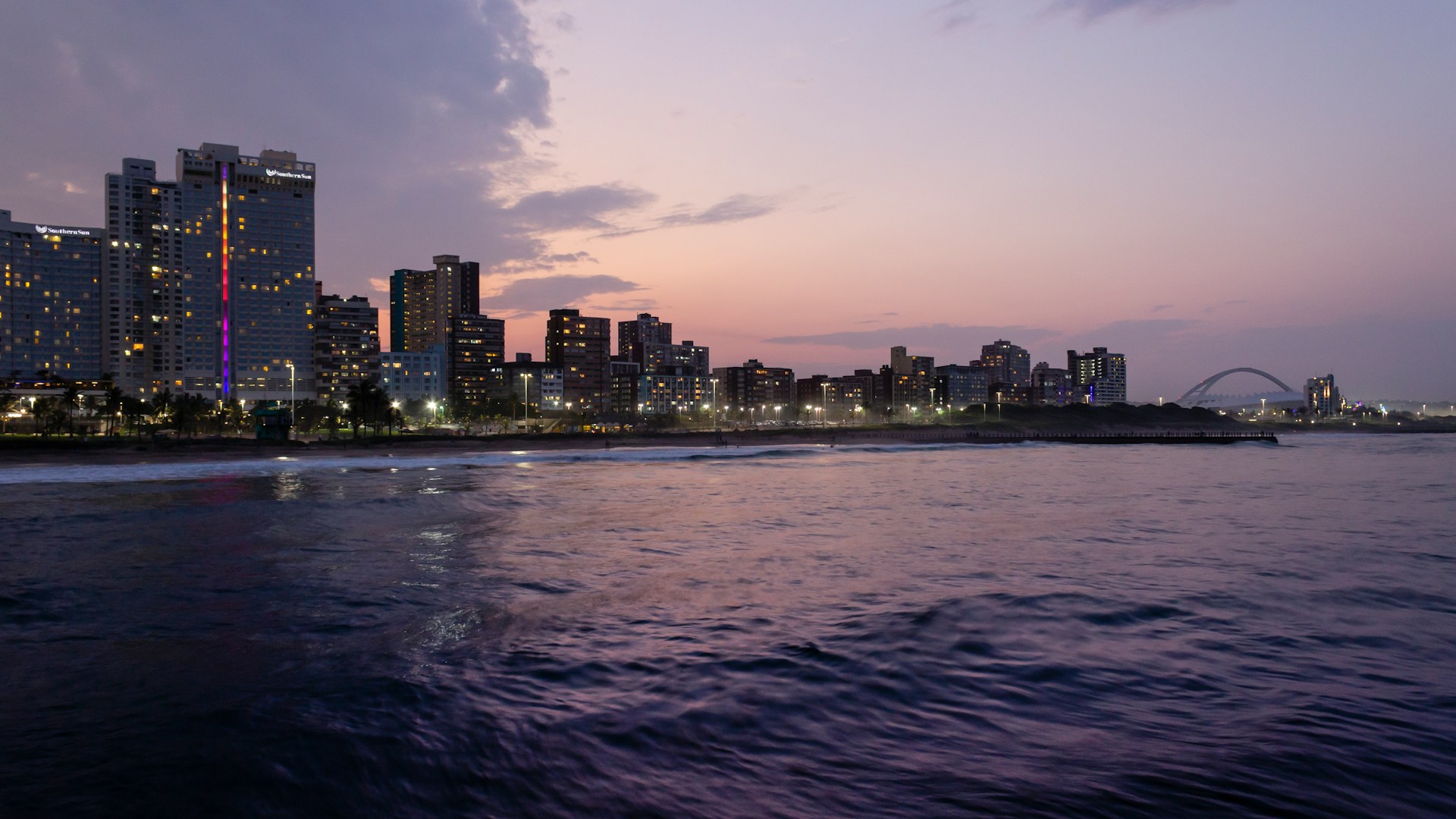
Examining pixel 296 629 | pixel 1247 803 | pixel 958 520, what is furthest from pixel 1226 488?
pixel 296 629

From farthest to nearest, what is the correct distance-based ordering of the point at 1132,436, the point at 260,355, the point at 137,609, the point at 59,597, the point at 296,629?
the point at 260,355 → the point at 1132,436 → the point at 59,597 → the point at 137,609 → the point at 296,629

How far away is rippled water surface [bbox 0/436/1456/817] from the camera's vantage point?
8.30 metres

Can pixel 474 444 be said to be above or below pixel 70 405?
below

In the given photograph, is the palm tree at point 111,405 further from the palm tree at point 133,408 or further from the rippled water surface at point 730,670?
the rippled water surface at point 730,670

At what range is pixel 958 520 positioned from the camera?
104 feet

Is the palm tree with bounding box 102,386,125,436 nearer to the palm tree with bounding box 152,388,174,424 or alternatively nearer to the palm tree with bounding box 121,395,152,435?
the palm tree with bounding box 121,395,152,435

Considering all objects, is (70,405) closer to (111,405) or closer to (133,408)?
(111,405)

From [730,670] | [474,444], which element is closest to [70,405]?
[474,444]

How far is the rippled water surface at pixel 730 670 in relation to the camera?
27.2ft

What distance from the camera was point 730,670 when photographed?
476 inches

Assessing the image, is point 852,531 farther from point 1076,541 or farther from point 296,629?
point 296,629

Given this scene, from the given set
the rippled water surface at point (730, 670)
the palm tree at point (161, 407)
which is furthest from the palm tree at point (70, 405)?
the rippled water surface at point (730, 670)

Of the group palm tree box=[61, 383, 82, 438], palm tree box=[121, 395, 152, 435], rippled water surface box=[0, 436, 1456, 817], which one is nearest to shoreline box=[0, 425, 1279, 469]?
palm tree box=[121, 395, 152, 435]

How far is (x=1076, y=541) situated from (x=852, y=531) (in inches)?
305
